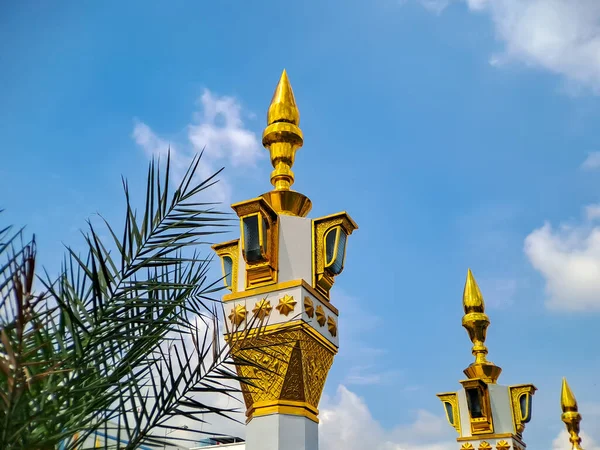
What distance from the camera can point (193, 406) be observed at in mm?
2385

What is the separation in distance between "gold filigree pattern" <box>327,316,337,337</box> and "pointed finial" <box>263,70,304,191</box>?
93 centimetres

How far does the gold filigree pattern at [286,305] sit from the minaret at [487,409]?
574 centimetres

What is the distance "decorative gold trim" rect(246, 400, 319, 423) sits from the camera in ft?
13.3

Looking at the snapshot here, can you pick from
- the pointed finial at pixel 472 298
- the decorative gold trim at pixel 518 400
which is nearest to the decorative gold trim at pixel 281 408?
the decorative gold trim at pixel 518 400

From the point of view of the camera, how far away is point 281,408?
4062mm

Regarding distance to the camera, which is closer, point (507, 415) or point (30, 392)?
point (30, 392)

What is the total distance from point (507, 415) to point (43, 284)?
8192 mm

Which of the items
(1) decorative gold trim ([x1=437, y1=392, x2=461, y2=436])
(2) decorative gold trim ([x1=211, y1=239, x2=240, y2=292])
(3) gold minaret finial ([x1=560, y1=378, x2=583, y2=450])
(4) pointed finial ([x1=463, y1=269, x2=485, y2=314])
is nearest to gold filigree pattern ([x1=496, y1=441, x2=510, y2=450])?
(1) decorative gold trim ([x1=437, y1=392, x2=461, y2=436])

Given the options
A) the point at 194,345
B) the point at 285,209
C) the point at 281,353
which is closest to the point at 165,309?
the point at 194,345

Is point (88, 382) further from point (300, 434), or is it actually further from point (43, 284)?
point (300, 434)

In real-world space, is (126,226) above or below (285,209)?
below

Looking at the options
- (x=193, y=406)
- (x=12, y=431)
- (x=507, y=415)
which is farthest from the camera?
(x=507, y=415)

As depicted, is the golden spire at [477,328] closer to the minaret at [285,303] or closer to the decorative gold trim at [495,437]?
the decorative gold trim at [495,437]

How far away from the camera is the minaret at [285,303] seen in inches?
161
